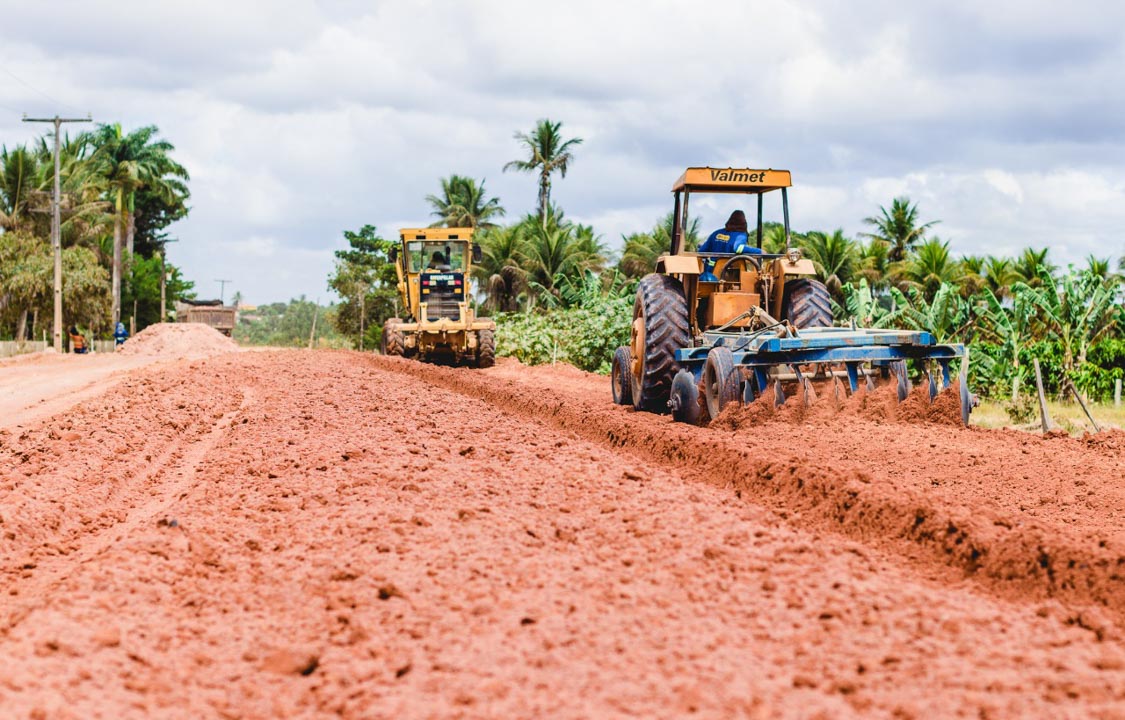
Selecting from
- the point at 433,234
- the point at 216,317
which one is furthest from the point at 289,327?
the point at 433,234

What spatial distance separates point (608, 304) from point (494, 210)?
4011 centimetres

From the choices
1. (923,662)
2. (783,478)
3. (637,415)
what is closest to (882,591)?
(923,662)

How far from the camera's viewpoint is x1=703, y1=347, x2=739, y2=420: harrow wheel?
9164 mm

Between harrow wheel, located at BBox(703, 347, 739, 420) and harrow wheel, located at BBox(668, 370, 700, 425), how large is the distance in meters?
0.20

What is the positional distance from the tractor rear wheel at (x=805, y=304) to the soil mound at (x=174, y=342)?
30020 millimetres

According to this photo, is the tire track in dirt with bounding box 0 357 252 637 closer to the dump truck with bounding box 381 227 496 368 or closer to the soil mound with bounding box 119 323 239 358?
the dump truck with bounding box 381 227 496 368

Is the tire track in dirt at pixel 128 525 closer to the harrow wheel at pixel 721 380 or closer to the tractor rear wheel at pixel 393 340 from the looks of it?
the harrow wheel at pixel 721 380

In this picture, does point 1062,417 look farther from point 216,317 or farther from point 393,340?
point 216,317

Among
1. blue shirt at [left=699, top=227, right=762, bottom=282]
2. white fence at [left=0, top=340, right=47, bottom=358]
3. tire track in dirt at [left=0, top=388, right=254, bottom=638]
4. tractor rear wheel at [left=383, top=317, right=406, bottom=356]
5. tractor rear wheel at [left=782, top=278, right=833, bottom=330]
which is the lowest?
tire track in dirt at [left=0, top=388, right=254, bottom=638]

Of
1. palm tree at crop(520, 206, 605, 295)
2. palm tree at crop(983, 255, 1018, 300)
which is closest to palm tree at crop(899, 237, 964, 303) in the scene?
palm tree at crop(983, 255, 1018, 300)

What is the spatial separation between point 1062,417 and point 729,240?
7.20 m

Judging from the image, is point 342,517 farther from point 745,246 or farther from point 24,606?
point 745,246

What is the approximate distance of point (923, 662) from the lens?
3396 millimetres

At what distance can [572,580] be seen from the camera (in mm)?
4297
